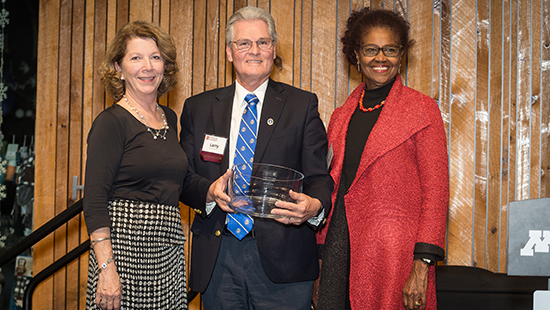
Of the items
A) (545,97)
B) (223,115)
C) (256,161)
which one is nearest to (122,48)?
(223,115)

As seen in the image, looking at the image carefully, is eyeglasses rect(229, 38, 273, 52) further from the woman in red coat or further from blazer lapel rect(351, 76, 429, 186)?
blazer lapel rect(351, 76, 429, 186)

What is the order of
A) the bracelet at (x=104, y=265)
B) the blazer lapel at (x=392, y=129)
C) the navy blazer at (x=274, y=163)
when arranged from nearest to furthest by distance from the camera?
the bracelet at (x=104, y=265), the navy blazer at (x=274, y=163), the blazer lapel at (x=392, y=129)

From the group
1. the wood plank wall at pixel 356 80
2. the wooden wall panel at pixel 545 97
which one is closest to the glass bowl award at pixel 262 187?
the wood plank wall at pixel 356 80

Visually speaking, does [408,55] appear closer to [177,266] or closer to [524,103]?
[524,103]

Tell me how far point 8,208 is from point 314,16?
2.89m

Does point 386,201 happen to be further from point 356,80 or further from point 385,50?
point 356,80

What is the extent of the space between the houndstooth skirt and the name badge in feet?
0.95

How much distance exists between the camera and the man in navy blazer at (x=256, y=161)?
5.88 feet

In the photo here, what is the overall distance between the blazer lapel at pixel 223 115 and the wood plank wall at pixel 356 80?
4.33 ft

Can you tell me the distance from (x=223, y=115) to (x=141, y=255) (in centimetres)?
70

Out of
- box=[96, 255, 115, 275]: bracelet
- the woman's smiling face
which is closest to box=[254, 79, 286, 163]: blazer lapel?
the woman's smiling face

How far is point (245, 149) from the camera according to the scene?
6.08ft

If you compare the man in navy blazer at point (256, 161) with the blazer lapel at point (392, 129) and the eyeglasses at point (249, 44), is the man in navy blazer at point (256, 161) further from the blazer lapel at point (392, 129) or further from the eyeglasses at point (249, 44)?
the blazer lapel at point (392, 129)

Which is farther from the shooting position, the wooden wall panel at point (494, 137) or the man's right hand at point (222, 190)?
the wooden wall panel at point (494, 137)
